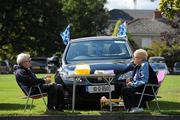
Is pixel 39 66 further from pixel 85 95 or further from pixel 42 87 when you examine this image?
pixel 42 87

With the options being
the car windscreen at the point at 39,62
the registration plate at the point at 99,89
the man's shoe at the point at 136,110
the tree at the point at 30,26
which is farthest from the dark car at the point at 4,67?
the man's shoe at the point at 136,110

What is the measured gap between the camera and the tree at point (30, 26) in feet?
176

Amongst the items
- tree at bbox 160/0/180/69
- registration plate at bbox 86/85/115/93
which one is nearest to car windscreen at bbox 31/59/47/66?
tree at bbox 160/0/180/69

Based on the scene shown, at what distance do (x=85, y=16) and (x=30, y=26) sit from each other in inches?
1117

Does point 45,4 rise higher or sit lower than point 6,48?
higher

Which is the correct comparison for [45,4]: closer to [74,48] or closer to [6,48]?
[6,48]

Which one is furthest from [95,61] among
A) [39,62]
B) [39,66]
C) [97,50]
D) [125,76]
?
[39,62]

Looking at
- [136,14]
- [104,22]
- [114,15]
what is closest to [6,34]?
[104,22]

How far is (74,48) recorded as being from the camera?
15789 mm

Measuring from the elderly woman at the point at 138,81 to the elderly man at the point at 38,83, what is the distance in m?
1.37

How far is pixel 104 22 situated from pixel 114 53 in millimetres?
69864

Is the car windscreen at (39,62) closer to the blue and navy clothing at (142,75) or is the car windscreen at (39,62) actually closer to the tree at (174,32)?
the tree at (174,32)

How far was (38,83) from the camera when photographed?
11664mm

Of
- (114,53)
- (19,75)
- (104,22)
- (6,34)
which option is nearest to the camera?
(19,75)
